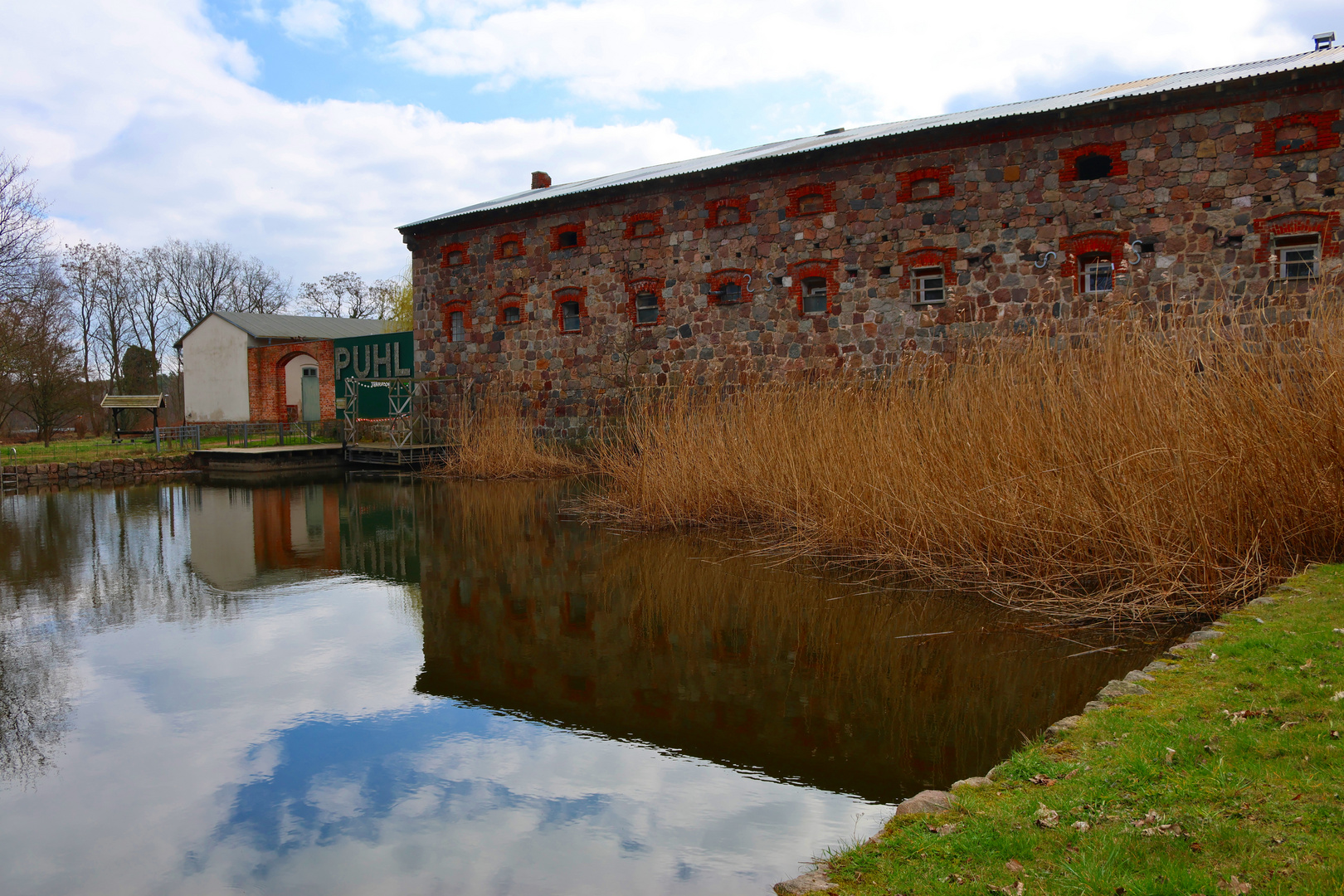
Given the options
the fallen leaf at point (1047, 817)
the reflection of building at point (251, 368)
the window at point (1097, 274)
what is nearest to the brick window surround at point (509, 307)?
the window at point (1097, 274)

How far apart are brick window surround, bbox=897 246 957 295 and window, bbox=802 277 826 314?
5.09ft

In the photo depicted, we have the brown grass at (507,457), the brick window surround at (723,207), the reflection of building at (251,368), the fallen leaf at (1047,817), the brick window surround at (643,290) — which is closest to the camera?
the fallen leaf at (1047,817)

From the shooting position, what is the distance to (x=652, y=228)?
18859 millimetres

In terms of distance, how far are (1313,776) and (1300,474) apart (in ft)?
12.9

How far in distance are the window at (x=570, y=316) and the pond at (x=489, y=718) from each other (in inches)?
456

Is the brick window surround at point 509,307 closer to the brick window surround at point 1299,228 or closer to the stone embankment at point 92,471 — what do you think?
the stone embankment at point 92,471

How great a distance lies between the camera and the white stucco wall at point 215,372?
3288 cm

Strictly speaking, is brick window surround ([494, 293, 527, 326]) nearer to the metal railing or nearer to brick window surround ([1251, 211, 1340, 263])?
the metal railing

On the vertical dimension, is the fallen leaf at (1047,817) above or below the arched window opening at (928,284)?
below

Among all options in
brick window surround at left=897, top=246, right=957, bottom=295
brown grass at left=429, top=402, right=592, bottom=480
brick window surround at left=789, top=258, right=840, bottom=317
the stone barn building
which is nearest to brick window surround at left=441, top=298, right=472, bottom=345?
the stone barn building

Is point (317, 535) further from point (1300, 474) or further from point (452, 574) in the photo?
point (1300, 474)

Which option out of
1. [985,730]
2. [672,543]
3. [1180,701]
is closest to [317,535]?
[672,543]

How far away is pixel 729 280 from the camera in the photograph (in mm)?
18016

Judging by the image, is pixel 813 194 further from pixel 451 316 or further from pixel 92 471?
pixel 92 471
